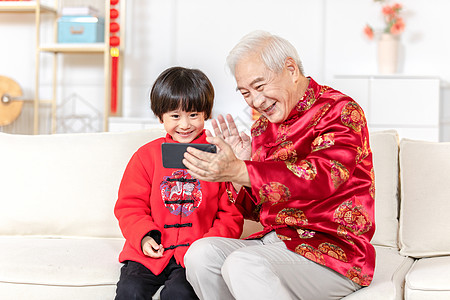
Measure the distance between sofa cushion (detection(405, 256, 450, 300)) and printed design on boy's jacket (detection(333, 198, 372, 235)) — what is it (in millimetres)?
267

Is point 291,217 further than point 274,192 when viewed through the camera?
Yes

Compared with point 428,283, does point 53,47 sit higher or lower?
higher

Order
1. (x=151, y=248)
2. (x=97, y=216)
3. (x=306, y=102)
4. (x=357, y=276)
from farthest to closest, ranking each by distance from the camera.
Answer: (x=97, y=216)
(x=151, y=248)
(x=306, y=102)
(x=357, y=276)

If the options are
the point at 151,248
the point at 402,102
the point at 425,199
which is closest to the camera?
the point at 151,248

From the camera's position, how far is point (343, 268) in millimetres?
1522

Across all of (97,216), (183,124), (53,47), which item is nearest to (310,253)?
(183,124)

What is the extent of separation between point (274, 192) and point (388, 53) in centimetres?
302

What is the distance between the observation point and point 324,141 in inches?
60.0

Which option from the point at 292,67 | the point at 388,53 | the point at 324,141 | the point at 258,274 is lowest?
the point at 258,274

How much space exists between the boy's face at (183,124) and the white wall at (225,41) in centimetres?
247

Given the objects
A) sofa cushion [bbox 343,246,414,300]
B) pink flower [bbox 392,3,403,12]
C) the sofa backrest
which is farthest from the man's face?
pink flower [bbox 392,3,403,12]

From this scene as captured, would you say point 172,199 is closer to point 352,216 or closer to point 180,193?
point 180,193

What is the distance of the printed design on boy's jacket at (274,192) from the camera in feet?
4.68

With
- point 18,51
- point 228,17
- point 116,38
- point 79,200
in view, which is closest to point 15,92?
point 18,51
